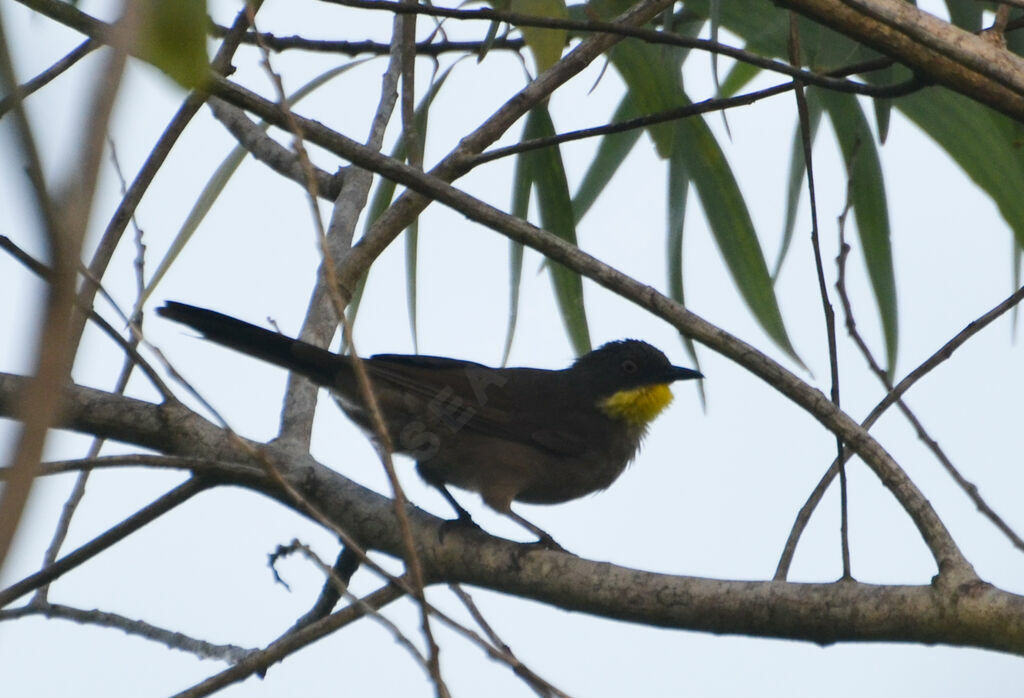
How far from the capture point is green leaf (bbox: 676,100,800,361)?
4570 millimetres

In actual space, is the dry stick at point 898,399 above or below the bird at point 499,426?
below

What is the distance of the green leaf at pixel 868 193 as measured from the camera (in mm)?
4887

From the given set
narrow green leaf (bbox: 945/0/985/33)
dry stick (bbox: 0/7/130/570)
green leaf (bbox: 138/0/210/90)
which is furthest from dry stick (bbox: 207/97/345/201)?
dry stick (bbox: 0/7/130/570)

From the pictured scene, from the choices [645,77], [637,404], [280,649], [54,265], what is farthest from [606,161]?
[54,265]

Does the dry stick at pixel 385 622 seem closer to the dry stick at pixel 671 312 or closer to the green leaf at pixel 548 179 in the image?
the dry stick at pixel 671 312

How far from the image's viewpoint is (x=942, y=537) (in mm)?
2578

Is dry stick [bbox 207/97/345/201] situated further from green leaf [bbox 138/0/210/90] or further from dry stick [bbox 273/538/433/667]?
green leaf [bbox 138/0/210/90]

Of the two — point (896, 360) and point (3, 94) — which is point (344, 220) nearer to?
point (896, 360)

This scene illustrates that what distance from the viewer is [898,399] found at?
2.96 meters

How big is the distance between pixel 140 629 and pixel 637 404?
2829 millimetres

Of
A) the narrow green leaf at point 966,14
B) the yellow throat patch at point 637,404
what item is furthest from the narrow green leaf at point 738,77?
the yellow throat patch at point 637,404

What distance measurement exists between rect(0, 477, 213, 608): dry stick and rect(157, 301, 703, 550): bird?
45.8 inches

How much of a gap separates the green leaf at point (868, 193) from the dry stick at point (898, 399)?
6.06ft

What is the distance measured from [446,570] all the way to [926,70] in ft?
6.24
